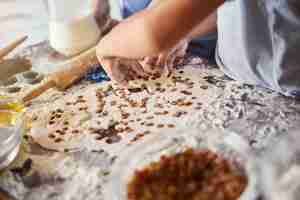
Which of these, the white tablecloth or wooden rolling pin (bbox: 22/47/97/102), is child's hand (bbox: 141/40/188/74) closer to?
wooden rolling pin (bbox: 22/47/97/102)

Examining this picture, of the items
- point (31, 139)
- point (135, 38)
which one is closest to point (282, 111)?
point (135, 38)

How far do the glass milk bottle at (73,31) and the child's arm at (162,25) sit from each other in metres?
0.18

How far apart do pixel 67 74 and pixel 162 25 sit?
0.22 metres

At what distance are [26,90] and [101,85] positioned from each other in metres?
0.11

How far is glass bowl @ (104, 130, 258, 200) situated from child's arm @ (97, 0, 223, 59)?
11 cm

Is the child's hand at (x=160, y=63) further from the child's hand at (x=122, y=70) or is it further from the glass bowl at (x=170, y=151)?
the glass bowl at (x=170, y=151)

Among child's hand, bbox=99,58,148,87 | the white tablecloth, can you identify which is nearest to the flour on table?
child's hand, bbox=99,58,148,87

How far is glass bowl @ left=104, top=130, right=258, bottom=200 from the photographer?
1.59 feet

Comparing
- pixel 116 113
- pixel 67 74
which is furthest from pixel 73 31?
pixel 116 113

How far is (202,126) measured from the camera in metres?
0.59

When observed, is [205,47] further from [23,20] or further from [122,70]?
[23,20]

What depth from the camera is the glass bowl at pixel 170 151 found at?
0.48m

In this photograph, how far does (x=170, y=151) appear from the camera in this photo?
0.52 m

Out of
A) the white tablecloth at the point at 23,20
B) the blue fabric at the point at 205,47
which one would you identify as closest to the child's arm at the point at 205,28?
the blue fabric at the point at 205,47
